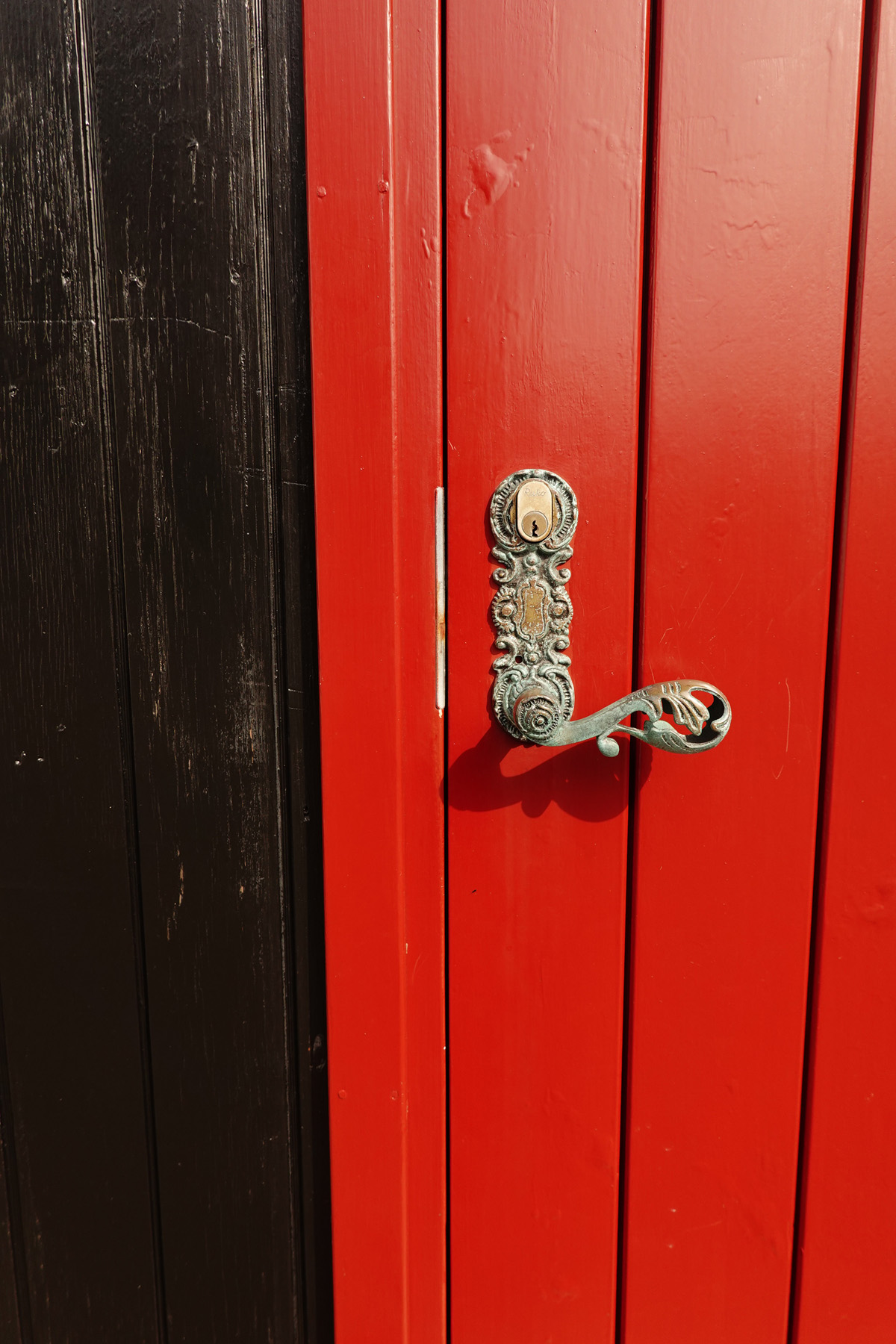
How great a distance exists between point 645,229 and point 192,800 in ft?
2.10

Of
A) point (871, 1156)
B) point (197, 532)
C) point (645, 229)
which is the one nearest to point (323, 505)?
point (197, 532)

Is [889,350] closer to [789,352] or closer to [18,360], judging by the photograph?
[789,352]

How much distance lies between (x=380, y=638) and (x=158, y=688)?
21 centimetres

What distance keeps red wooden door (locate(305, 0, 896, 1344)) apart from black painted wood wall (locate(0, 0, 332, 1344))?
0.04 metres

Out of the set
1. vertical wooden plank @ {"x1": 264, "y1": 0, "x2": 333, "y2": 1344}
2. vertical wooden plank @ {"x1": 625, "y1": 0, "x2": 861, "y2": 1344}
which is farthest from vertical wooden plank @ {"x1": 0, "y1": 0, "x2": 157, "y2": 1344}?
vertical wooden plank @ {"x1": 625, "y1": 0, "x2": 861, "y2": 1344}

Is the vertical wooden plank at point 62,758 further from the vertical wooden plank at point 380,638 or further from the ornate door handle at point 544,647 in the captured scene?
the ornate door handle at point 544,647

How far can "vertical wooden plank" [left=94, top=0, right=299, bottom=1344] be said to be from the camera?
0.57 m

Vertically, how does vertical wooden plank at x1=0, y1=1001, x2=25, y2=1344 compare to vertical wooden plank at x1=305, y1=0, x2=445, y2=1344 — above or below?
below

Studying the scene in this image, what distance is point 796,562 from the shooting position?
2.00 ft

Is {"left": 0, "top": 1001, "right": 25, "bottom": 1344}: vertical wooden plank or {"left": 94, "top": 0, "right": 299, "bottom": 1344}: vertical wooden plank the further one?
{"left": 0, "top": 1001, "right": 25, "bottom": 1344}: vertical wooden plank

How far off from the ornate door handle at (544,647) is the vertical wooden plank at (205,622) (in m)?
0.21

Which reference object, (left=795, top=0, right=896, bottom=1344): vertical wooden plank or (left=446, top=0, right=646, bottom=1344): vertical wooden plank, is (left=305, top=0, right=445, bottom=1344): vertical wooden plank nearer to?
(left=446, top=0, right=646, bottom=1344): vertical wooden plank

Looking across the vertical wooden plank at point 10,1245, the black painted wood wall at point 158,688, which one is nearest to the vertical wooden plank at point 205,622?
the black painted wood wall at point 158,688

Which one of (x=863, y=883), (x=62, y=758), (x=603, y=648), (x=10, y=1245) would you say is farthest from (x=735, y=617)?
(x=10, y=1245)
